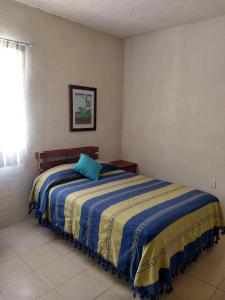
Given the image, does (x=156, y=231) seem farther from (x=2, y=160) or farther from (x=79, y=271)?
(x=2, y=160)

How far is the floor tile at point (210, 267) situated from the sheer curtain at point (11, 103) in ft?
7.30

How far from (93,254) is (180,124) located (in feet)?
7.04

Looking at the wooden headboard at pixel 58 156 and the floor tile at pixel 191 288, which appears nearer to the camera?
the floor tile at pixel 191 288

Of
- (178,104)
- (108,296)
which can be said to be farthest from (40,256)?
(178,104)

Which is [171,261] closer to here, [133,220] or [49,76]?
[133,220]

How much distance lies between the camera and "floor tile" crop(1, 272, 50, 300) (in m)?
1.83

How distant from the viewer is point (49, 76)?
3.07 metres

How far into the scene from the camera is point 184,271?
7.13 feet

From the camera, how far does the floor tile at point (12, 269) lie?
2020 millimetres

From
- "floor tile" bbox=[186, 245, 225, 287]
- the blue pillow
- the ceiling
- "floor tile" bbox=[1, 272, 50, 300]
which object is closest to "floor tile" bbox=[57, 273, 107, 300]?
"floor tile" bbox=[1, 272, 50, 300]

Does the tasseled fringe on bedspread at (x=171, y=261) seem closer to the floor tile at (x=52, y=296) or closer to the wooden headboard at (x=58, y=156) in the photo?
the floor tile at (x=52, y=296)

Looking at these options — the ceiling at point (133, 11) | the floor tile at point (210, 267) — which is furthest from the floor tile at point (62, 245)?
the ceiling at point (133, 11)

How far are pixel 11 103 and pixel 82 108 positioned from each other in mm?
1075

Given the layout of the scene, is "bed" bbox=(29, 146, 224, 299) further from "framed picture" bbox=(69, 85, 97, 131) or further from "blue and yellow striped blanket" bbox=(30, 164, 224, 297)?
"framed picture" bbox=(69, 85, 97, 131)
